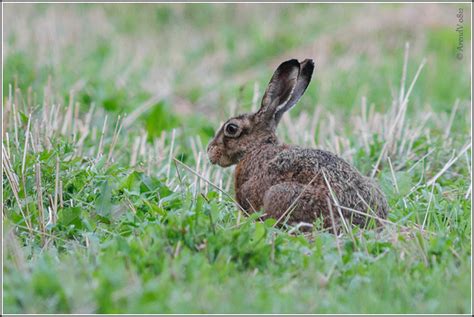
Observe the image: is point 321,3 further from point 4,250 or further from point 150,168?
point 4,250

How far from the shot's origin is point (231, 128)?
7.21 metres

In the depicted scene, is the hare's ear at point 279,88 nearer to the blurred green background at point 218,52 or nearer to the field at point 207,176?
the field at point 207,176

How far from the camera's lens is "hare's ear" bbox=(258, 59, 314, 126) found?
7.02m

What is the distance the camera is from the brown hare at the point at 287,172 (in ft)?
19.8

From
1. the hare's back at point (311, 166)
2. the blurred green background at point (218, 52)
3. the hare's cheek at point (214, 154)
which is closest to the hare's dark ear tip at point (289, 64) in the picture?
the hare's back at point (311, 166)

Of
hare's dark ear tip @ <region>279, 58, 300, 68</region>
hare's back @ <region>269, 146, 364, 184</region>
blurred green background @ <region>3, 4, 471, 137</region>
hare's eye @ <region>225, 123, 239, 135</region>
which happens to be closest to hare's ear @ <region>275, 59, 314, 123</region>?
hare's dark ear tip @ <region>279, 58, 300, 68</region>

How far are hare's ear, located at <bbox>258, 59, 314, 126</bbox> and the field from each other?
Answer: 777mm

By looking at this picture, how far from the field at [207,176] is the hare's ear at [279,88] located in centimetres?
77

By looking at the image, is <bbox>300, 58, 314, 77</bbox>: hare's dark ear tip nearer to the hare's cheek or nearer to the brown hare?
the brown hare

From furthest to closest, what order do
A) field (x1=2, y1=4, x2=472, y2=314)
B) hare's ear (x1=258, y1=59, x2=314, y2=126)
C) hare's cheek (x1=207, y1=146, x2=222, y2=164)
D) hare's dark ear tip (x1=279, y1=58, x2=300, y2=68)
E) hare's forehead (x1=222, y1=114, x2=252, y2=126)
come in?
hare's cheek (x1=207, y1=146, x2=222, y2=164) < hare's forehead (x1=222, y1=114, x2=252, y2=126) < hare's ear (x1=258, y1=59, x2=314, y2=126) < hare's dark ear tip (x1=279, y1=58, x2=300, y2=68) < field (x1=2, y1=4, x2=472, y2=314)

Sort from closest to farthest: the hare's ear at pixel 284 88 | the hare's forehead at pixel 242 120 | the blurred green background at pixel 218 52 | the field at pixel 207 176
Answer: the field at pixel 207 176 → the hare's ear at pixel 284 88 → the hare's forehead at pixel 242 120 → the blurred green background at pixel 218 52

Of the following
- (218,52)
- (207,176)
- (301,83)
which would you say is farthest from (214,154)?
(218,52)

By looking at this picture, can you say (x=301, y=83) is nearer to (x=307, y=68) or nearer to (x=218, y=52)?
(x=307, y=68)

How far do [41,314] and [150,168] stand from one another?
11.9ft
